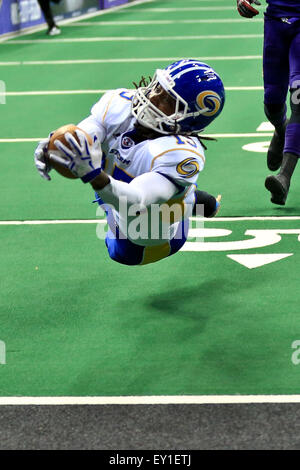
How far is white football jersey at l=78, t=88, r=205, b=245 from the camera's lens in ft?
13.1

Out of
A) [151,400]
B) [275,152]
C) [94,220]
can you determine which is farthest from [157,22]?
[151,400]

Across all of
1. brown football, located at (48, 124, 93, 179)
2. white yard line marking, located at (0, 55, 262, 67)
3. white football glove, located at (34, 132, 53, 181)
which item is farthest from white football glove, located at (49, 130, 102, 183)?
white yard line marking, located at (0, 55, 262, 67)

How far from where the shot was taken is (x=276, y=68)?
6.32 m

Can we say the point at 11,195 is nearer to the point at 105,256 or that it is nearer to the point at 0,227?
the point at 0,227

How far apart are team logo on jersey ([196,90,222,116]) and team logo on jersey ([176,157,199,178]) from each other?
1.00 feet

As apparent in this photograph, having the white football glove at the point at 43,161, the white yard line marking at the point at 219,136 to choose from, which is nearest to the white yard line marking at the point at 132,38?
the white yard line marking at the point at 219,136

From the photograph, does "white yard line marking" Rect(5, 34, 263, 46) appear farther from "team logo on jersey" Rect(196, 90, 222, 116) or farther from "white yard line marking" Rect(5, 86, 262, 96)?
"team logo on jersey" Rect(196, 90, 222, 116)

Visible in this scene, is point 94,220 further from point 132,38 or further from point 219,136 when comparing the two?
point 132,38

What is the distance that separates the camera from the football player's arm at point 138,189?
3662 millimetres

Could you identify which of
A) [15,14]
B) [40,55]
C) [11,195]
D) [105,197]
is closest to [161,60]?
[40,55]

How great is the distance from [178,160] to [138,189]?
→ 0.95 feet

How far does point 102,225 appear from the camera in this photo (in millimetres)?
5977

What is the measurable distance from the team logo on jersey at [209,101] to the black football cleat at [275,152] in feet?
8.52
